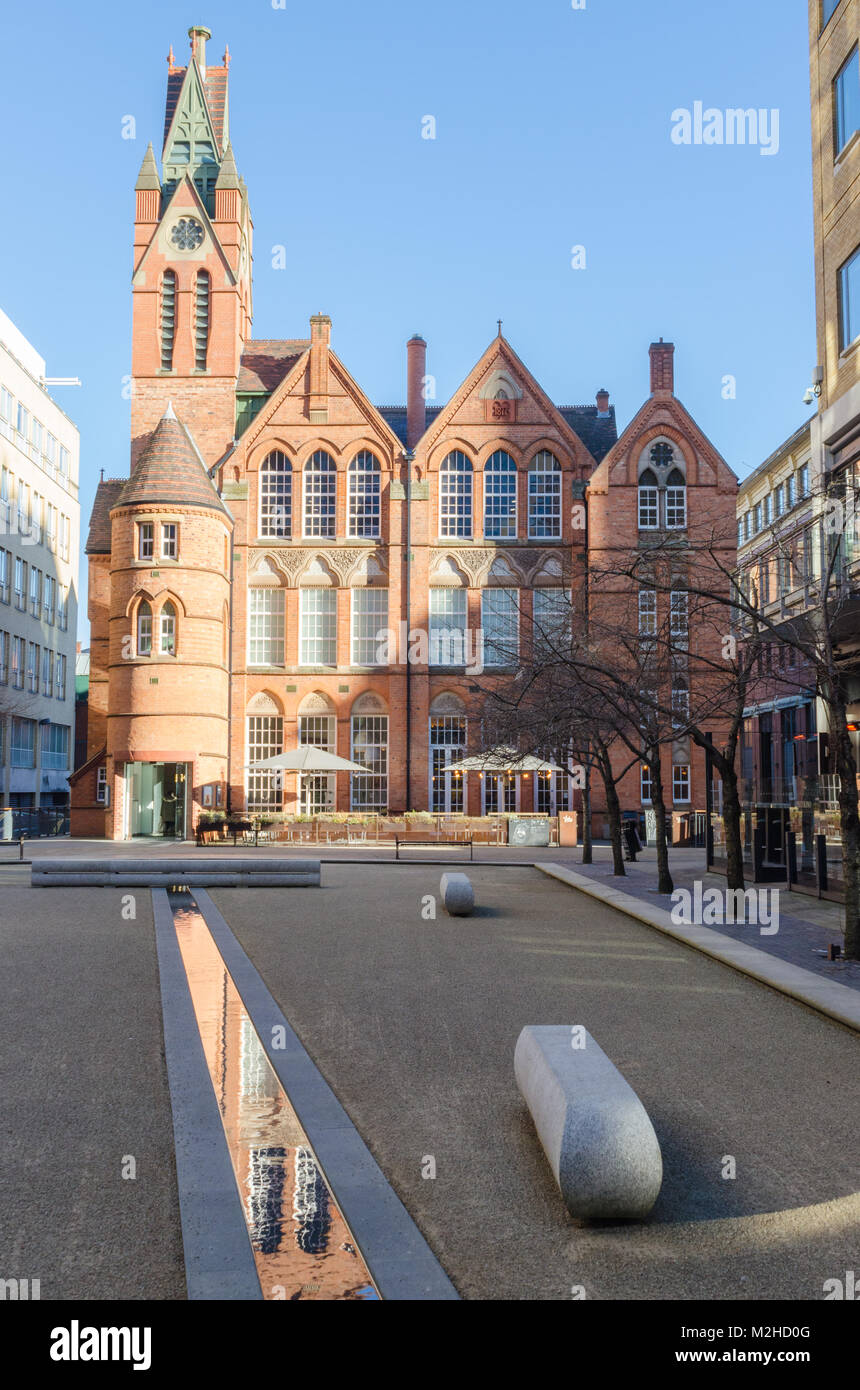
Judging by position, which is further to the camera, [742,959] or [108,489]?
[108,489]

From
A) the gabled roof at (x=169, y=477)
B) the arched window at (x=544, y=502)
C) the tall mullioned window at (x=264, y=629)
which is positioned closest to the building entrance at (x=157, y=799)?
the tall mullioned window at (x=264, y=629)

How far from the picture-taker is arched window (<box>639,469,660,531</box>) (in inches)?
1885

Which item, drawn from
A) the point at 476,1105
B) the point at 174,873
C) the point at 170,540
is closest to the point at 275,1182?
the point at 476,1105

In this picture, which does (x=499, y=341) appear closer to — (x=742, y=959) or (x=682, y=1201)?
(x=742, y=959)

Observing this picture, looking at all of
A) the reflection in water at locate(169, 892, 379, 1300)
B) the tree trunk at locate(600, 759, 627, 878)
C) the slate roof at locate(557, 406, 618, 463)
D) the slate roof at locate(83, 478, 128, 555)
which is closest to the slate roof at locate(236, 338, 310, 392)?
the slate roof at locate(83, 478, 128, 555)

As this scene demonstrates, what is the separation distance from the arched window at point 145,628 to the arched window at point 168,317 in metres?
13.5

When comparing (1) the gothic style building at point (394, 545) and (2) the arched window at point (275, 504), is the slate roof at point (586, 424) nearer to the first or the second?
(1) the gothic style building at point (394, 545)

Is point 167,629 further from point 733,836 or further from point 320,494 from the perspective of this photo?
point 733,836

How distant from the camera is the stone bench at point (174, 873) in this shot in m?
22.8

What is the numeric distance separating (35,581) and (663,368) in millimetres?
35243

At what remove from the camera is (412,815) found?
41562 mm

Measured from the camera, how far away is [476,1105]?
7.45 m
